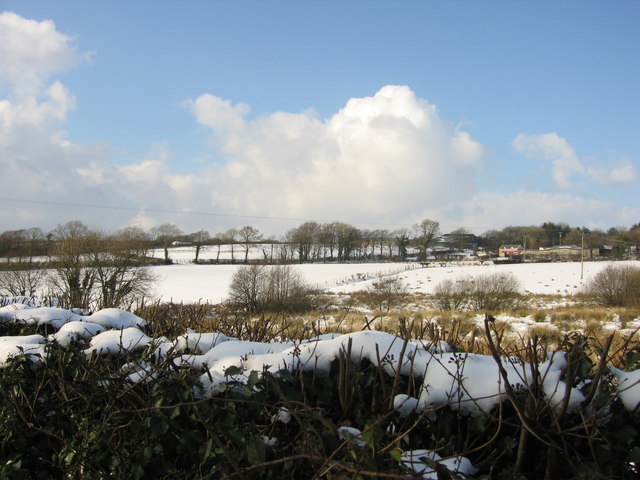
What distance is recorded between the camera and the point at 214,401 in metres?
2.03

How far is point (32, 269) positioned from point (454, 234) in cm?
9798

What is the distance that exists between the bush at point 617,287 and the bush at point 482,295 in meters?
5.50

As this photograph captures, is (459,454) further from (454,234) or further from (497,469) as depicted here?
(454,234)

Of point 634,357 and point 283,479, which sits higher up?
point 634,357

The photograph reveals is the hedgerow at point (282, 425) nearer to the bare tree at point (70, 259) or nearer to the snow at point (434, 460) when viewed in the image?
the snow at point (434, 460)

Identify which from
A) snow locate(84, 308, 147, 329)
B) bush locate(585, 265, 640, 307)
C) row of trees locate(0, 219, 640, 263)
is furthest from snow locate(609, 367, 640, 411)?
row of trees locate(0, 219, 640, 263)

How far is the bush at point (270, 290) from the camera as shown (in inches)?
1096

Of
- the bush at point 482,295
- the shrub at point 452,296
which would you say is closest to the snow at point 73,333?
the bush at point 482,295

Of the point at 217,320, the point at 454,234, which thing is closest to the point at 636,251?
the point at 454,234

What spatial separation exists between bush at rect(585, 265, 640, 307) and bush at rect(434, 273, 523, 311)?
217 inches

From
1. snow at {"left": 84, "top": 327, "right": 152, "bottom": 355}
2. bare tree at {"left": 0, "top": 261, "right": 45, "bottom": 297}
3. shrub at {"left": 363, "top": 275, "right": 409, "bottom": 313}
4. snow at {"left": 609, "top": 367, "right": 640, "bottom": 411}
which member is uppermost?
snow at {"left": 609, "top": 367, "right": 640, "bottom": 411}

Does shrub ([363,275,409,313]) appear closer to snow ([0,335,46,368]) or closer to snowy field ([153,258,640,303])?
snowy field ([153,258,640,303])

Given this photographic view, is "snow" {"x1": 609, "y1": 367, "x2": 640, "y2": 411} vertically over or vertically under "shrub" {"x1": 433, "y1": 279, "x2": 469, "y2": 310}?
over

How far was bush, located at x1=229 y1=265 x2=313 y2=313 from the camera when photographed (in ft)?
91.3
